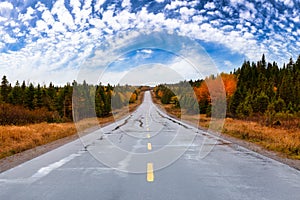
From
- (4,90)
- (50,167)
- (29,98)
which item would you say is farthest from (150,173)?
(4,90)

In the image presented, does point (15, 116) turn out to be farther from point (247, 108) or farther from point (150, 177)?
point (247, 108)

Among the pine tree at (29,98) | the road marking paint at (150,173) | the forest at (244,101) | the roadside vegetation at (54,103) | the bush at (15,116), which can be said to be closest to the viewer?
the road marking paint at (150,173)

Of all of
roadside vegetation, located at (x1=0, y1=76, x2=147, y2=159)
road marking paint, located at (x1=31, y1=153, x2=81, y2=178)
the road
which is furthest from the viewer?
roadside vegetation, located at (x1=0, y1=76, x2=147, y2=159)

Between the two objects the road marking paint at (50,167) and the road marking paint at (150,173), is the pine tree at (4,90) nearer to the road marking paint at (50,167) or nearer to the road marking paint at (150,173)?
the road marking paint at (50,167)

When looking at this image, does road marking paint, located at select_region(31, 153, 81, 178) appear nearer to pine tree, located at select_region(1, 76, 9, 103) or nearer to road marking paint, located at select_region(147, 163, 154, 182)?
road marking paint, located at select_region(147, 163, 154, 182)

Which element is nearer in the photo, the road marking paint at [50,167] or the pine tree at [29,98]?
the road marking paint at [50,167]

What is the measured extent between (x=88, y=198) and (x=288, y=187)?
4.09 m

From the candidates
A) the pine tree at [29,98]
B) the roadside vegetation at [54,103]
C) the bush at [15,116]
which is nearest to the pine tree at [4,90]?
the roadside vegetation at [54,103]

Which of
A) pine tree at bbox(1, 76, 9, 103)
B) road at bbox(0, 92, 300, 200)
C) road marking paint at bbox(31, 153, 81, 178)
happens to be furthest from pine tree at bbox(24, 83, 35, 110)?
road marking paint at bbox(31, 153, 81, 178)

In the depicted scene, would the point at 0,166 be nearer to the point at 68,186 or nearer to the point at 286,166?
the point at 68,186

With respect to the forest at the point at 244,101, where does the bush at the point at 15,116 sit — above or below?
below

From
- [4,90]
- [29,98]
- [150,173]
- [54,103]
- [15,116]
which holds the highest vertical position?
[4,90]

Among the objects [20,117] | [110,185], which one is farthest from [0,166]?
[20,117]

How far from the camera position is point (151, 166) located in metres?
8.71
